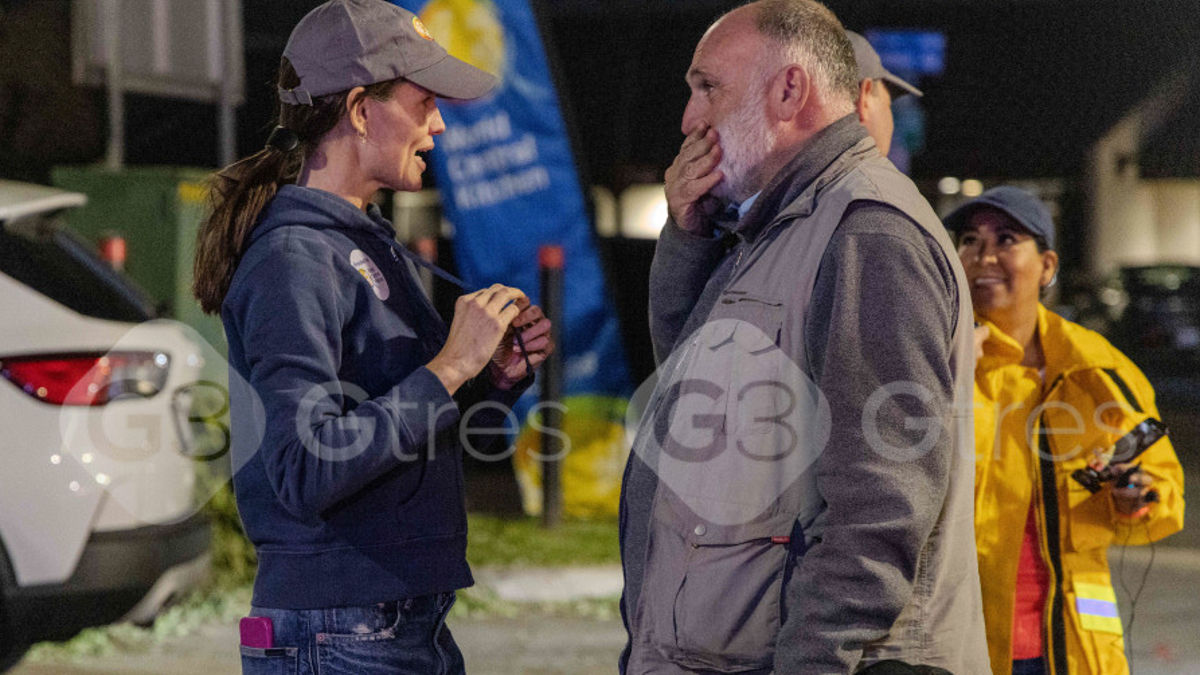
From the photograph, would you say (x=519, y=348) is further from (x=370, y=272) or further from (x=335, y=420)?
(x=335, y=420)

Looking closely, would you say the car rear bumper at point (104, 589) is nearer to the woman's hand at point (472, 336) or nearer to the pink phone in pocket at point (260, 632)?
the pink phone in pocket at point (260, 632)

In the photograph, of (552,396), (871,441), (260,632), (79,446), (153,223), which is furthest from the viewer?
(552,396)

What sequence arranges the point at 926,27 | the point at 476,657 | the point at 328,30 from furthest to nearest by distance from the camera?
the point at 926,27, the point at 476,657, the point at 328,30

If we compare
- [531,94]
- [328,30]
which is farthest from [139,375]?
[531,94]

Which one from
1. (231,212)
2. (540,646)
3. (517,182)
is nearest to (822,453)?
(231,212)

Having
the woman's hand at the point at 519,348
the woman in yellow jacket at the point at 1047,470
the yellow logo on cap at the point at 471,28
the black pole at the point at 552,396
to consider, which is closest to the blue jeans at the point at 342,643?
the woman's hand at the point at 519,348

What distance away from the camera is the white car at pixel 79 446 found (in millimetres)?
4449

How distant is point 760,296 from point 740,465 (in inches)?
10.6

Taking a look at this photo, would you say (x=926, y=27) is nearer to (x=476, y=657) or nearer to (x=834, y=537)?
(x=476, y=657)

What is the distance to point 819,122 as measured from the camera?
2.33m

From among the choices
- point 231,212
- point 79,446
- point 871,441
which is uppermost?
point 231,212

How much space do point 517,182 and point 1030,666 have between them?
5723 mm

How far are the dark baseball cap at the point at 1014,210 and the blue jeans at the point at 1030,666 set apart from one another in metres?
1.00

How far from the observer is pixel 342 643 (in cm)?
235
